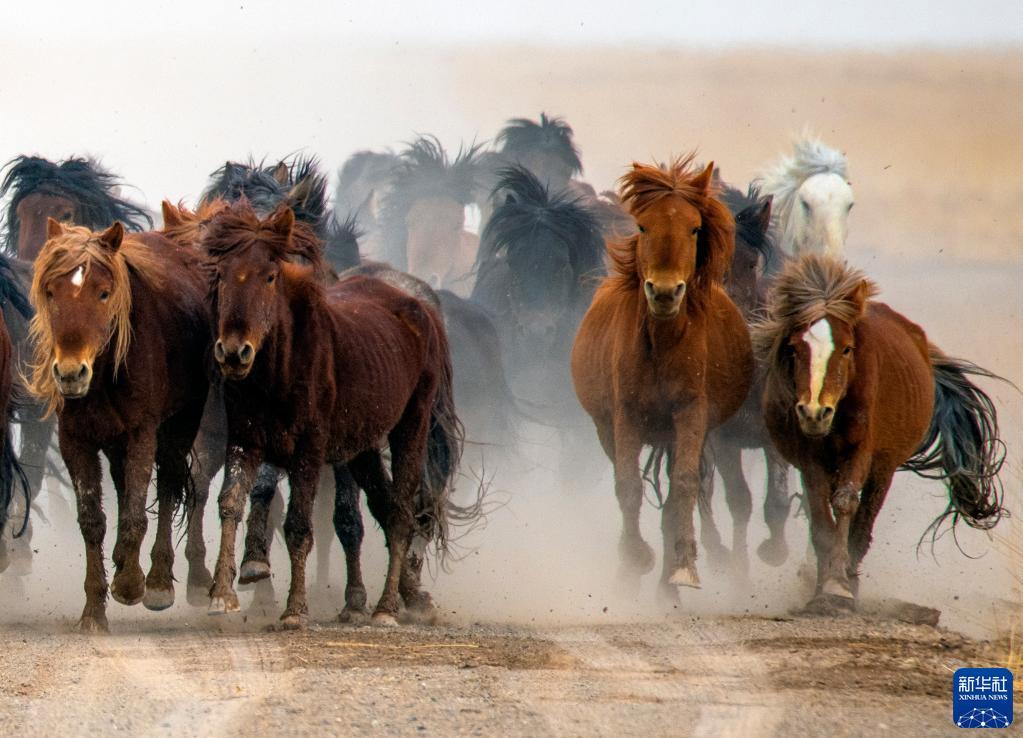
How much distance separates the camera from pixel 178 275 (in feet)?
27.5

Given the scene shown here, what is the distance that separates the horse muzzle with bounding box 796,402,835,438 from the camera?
8469 millimetres

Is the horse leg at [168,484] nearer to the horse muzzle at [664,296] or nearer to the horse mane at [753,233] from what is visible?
the horse muzzle at [664,296]

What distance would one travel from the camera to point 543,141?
59.3 feet

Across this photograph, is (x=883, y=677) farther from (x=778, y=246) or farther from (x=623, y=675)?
(x=778, y=246)

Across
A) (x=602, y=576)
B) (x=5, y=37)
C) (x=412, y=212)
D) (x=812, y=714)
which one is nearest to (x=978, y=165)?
(x=412, y=212)

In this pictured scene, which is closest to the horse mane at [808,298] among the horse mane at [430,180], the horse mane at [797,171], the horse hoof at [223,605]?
the horse hoof at [223,605]

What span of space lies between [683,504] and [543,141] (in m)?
9.71

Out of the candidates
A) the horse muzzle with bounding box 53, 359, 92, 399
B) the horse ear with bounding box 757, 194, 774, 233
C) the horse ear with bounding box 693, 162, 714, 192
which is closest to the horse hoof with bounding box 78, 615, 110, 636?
the horse muzzle with bounding box 53, 359, 92, 399

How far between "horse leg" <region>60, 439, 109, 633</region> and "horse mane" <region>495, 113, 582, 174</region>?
10771mm

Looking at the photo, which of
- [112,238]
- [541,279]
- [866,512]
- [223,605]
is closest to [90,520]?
[223,605]

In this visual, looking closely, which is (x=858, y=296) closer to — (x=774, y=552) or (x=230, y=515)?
(x=774, y=552)

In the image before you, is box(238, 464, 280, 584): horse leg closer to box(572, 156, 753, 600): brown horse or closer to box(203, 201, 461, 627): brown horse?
box(203, 201, 461, 627): brown horse

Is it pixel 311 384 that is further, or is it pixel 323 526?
pixel 323 526

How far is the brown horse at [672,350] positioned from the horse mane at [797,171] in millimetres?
3535
